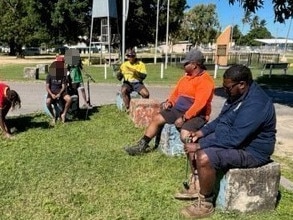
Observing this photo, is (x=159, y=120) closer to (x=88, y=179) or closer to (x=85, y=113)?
(x=88, y=179)

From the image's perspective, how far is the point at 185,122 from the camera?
6.24m

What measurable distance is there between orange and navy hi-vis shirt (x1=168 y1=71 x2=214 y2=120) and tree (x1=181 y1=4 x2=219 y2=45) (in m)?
74.6

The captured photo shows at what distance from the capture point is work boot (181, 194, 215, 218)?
4613mm

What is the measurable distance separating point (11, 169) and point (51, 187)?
0.95m

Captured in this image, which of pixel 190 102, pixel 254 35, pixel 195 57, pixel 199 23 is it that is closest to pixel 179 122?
pixel 190 102

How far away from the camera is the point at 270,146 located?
464 centimetres

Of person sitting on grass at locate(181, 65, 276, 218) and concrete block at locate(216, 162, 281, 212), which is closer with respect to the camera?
person sitting on grass at locate(181, 65, 276, 218)

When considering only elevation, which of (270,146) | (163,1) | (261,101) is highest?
(163,1)

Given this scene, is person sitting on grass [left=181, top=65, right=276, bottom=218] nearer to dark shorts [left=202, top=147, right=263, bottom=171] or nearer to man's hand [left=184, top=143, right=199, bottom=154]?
dark shorts [left=202, top=147, right=263, bottom=171]

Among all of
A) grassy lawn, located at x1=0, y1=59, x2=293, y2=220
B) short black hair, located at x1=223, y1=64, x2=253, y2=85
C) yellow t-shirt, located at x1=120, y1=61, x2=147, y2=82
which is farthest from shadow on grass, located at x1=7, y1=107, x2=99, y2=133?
short black hair, located at x1=223, y1=64, x2=253, y2=85

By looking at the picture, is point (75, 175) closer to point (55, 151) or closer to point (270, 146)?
point (55, 151)

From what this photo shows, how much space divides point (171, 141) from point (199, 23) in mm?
77014

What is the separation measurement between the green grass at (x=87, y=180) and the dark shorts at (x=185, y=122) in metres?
0.56

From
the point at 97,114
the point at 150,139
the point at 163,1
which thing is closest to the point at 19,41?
the point at 163,1
